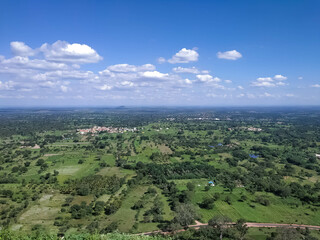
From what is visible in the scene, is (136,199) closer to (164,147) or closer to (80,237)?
(80,237)

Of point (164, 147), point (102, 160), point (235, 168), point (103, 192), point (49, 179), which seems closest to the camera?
point (103, 192)

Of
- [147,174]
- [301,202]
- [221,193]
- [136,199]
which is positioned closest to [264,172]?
[301,202]

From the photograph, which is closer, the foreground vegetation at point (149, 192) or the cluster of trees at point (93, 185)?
the foreground vegetation at point (149, 192)

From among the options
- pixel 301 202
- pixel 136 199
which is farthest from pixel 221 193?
pixel 136 199

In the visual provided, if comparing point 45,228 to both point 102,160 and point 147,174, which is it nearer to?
point 147,174

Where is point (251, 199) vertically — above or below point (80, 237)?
below

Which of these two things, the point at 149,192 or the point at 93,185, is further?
the point at 93,185

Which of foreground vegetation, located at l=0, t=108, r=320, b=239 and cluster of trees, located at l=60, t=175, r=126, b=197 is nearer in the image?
foreground vegetation, located at l=0, t=108, r=320, b=239

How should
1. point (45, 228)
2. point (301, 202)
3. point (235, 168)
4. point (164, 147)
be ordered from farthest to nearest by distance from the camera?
point (164, 147) < point (235, 168) < point (301, 202) < point (45, 228)

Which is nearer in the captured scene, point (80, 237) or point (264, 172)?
point (80, 237)
